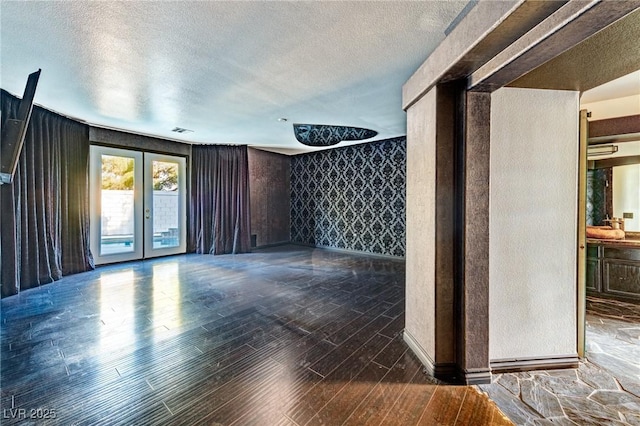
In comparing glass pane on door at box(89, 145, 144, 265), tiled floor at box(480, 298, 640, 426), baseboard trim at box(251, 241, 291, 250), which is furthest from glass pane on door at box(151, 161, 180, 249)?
tiled floor at box(480, 298, 640, 426)

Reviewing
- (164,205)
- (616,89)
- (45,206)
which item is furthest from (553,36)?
(164,205)

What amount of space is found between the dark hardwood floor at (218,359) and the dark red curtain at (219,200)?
2.42 m

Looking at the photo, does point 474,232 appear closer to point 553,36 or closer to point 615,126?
point 553,36

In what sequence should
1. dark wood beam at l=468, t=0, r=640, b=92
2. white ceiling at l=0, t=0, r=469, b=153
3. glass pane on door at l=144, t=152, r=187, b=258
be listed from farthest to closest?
glass pane on door at l=144, t=152, r=187, b=258 < white ceiling at l=0, t=0, r=469, b=153 < dark wood beam at l=468, t=0, r=640, b=92

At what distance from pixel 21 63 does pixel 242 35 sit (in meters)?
2.21

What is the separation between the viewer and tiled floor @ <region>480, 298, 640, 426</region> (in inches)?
59.5

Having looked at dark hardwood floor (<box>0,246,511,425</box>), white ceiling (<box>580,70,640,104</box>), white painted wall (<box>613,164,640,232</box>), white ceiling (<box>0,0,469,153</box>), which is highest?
white ceiling (<box>0,0,469,153</box>)

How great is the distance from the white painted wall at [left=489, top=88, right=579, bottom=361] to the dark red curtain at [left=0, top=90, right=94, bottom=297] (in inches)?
208

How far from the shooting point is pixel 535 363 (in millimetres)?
1941

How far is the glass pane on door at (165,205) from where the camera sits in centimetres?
566

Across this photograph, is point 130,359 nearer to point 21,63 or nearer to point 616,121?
point 21,63

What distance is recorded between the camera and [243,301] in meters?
3.28

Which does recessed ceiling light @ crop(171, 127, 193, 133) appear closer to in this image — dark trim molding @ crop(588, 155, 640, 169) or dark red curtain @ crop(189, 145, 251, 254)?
dark red curtain @ crop(189, 145, 251, 254)

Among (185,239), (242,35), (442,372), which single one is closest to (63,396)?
(442,372)
